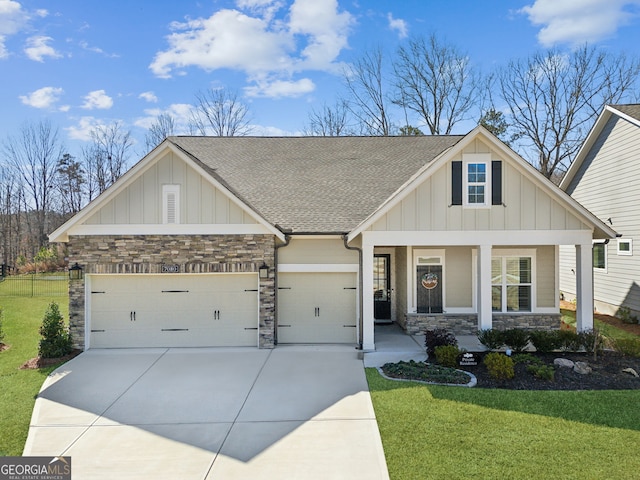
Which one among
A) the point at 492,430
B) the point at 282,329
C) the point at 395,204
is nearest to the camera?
the point at 492,430

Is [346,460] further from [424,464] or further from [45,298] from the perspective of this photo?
[45,298]

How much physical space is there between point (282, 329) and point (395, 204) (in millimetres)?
4730

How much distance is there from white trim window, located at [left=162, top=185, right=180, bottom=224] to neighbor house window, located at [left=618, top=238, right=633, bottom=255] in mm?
15440

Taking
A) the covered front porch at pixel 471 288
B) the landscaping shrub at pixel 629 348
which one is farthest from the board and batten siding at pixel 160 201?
the landscaping shrub at pixel 629 348

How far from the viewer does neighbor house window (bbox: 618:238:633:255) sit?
1453cm

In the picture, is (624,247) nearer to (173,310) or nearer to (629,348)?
(629,348)

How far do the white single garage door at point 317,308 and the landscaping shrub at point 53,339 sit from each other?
5557 millimetres

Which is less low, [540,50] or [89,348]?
[540,50]

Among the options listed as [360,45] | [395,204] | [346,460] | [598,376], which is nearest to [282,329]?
[395,204]

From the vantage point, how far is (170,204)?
10867mm

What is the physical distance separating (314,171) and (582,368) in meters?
9.84

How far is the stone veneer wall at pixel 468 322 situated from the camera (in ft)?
40.0

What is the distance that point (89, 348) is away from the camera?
437 inches

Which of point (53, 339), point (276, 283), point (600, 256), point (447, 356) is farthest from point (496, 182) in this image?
point (53, 339)
